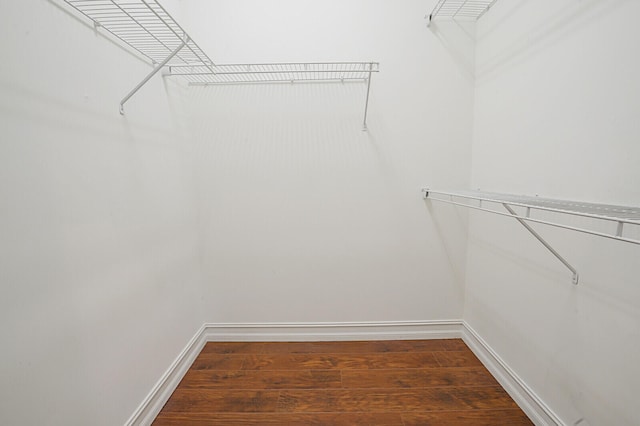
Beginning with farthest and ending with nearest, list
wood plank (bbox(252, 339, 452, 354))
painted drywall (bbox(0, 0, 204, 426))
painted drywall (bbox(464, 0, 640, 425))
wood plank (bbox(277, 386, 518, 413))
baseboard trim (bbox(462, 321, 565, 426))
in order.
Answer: wood plank (bbox(252, 339, 452, 354)) < wood plank (bbox(277, 386, 518, 413)) < baseboard trim (bbox(462, 321, 565, 426)) < painted drywall (bbox(464, 0, 640, 425)) < painted drywall (bbox(0, 0, 204, 426))

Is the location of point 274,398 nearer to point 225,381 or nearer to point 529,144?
point 225,381

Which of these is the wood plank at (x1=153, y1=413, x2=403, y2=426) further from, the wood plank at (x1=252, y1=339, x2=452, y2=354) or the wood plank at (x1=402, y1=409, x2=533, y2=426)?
the wood plank at (x1=252, y1=339, x2=452, y2=354)

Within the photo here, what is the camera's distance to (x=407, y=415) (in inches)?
49.3

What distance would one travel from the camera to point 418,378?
1.47m

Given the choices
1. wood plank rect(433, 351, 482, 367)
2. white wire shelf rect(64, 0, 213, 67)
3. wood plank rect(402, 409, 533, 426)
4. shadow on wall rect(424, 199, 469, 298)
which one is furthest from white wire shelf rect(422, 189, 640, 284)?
white wire shelf rect(64, 0, 213, 67)

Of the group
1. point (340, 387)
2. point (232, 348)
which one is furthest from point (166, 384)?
Result: point (340, 387)

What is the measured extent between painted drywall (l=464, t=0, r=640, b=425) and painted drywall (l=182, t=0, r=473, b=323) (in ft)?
0.93

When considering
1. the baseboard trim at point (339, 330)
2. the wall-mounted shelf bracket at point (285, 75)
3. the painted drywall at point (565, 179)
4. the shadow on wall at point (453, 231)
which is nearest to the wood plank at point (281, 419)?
the baseboard trim at point (339, 330)

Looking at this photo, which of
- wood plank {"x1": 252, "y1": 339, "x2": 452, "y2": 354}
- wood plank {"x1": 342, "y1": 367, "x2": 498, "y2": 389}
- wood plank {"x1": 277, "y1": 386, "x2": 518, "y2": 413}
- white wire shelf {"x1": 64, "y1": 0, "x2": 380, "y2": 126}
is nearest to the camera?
white wire shelf {"x1": 64, "y1": 0, "x2": 380, "y2": 126}

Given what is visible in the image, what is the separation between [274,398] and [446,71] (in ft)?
7.36

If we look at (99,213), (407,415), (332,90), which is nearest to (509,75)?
(332,90)

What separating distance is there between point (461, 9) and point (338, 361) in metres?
2.37

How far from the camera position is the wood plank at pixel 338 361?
157cm

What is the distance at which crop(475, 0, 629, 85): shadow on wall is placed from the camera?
0.92m
